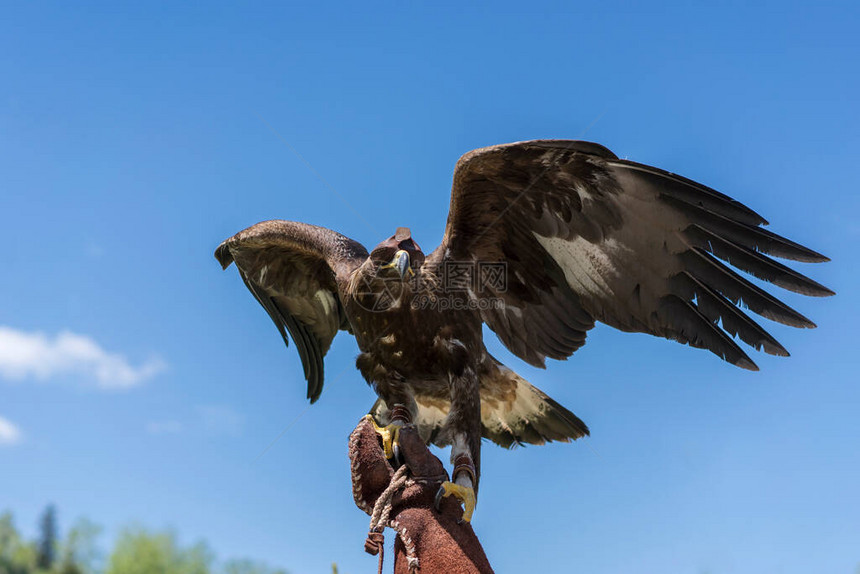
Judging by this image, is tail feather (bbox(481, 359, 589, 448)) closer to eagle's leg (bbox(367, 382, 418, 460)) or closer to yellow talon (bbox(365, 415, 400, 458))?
eagle's leg (bbox(367, 382, 418, 460))

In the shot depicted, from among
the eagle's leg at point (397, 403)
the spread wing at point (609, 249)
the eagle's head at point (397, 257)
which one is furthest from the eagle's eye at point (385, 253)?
the eagle's leg at point (397, 403)

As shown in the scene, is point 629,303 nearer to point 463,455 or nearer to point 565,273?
point 565,273

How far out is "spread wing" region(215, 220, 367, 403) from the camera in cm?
543

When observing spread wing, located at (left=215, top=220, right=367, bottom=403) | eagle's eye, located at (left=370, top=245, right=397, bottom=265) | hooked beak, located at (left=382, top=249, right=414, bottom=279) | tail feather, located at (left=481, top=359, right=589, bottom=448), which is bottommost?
tail feather, located at (left=481, top=359, right=589, bottom=448)

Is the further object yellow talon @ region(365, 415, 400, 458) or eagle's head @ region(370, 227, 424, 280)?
eagle's head @ region(370, 227, 424, 280)

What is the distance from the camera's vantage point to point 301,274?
6043 mm

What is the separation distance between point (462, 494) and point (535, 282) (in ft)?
6.25

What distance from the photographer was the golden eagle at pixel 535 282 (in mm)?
4426

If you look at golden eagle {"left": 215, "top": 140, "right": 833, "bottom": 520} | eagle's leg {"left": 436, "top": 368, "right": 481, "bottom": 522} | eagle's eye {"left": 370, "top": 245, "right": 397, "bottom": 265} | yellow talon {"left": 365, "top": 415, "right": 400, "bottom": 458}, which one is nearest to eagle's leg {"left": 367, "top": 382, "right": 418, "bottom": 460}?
golden eagle {"left": 215, "top": 140, "right": 833, "bottom": 520}

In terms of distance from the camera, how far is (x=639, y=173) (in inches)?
180

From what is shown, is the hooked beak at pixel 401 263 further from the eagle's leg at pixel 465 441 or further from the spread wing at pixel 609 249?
the eagle's leg at pixel 465 441

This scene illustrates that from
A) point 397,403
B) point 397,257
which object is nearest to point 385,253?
point 397,257

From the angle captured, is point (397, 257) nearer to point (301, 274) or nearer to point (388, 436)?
point (388, 436)

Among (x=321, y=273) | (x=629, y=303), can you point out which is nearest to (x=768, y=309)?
(x=629, y=303)
